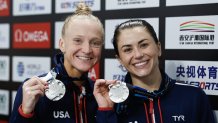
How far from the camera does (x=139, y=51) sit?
4.11 feet

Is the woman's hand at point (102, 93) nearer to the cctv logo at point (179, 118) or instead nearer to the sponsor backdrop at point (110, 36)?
the cctv logo at point (179, 118)

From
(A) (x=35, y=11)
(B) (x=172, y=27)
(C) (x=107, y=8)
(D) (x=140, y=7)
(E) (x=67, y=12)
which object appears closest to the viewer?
(B) (x=172, y=27)

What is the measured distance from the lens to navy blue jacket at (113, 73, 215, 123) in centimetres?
126

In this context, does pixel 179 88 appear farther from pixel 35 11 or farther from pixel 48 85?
pixel 35 11

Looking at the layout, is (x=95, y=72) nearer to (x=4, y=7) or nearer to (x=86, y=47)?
(x=86, y=47)

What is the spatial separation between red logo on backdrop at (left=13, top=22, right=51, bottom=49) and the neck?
866 millimetres

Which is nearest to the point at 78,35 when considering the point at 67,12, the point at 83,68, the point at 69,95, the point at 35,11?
the point at 83,68

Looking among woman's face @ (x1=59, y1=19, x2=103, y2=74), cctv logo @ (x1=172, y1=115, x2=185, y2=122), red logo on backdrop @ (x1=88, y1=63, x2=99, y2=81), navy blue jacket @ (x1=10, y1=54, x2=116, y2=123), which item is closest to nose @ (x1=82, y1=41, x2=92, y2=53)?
woman's face @ (x1=59, y1=19, x2=103, y2=74)

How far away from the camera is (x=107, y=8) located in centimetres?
177

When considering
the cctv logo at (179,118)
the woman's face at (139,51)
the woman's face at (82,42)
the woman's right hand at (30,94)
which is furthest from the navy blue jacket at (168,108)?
the woman's right hand at (30,94)

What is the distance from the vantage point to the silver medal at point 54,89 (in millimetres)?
1238

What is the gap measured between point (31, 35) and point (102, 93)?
3.37 feet

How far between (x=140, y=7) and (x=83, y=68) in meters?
0.56

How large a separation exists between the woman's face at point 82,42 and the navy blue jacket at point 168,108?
230 mm
